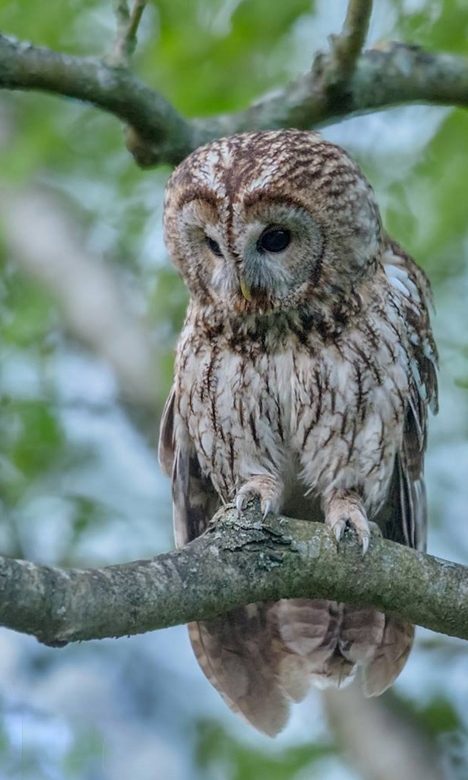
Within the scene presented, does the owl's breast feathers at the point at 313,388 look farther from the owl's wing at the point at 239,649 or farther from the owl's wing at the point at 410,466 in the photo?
the owl's wing at the point at 239,649

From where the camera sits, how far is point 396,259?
4039 mm

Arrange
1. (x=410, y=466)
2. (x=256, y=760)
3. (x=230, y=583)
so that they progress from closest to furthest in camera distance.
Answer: (x=230, y=583)
(x=410, y=466)
(x=256, y=760)

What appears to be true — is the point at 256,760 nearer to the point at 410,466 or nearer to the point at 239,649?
the point at 239,649

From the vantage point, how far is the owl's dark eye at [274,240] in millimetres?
3695

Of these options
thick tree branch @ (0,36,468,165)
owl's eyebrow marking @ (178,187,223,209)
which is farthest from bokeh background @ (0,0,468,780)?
owl's eyebrow marking @ (178,187,223,209)

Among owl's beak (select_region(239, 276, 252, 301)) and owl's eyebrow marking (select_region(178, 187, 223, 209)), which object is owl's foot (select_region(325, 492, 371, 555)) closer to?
owl's beak (select_region(239, 276, 252, 301))

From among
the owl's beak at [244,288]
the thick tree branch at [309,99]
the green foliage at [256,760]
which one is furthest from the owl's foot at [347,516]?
the green foliage at [256,760]

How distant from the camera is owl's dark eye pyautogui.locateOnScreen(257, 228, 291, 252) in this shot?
3.70 metres

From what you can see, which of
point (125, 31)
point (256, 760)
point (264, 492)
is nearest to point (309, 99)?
point (125, 31)

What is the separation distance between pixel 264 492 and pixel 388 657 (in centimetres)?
78

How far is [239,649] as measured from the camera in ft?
13.7

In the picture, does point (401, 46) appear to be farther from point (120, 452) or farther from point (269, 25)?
point (120, 452)

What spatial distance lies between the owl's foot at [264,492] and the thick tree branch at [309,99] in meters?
0.96

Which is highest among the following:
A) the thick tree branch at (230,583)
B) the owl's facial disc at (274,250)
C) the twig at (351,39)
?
the twig at (351,39)
